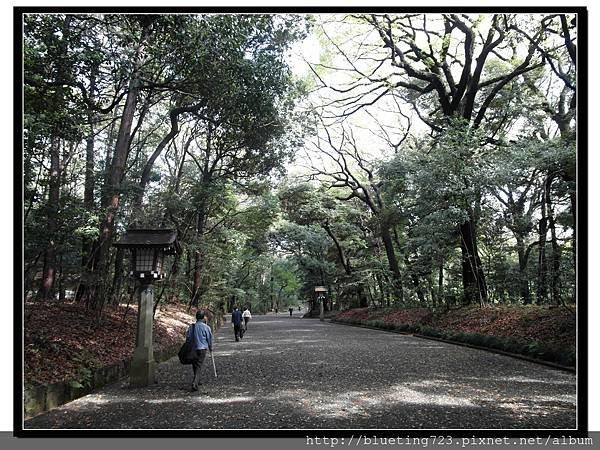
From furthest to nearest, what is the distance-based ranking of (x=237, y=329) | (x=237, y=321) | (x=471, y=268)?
(x=237, y=329)
(x=237, y=321)
(x=471, y=268)

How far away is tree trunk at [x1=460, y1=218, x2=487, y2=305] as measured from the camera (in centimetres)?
1390

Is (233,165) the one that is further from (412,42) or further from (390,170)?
(412,42)

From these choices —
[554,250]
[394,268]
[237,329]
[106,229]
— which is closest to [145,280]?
[106,229]

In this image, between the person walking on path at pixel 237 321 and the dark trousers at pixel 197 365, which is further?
the person walking on path at pixel 237 321

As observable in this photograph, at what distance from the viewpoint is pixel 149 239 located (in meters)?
7.14

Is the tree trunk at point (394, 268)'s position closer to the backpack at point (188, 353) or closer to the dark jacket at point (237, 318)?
the dark jacket at point (237, 318)

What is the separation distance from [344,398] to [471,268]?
10.1 m

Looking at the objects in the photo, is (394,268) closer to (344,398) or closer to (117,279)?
(117,279)

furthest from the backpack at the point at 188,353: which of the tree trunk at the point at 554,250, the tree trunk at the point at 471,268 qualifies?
the tree trunk at the point at 471,268

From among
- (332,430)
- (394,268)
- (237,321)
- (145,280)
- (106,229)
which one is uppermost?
(106,229)

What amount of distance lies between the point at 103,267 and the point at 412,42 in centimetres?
1214

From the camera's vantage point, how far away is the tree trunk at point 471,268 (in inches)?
547

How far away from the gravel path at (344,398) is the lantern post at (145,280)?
307mm

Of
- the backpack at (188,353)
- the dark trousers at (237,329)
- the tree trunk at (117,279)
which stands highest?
the tree trunk at (117,279)
